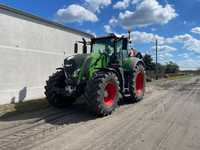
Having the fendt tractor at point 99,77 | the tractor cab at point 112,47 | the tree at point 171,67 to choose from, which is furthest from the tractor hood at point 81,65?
the tree at point 171,67

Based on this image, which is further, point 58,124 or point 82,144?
point 58,124

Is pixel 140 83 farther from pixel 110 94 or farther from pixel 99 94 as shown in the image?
pixel 99 94

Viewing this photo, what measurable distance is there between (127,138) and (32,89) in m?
6.36

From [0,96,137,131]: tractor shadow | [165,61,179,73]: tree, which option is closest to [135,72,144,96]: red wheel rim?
[0,96,137,131]: tractor shadow

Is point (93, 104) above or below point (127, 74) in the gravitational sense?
below

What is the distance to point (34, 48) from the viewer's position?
10.5 m

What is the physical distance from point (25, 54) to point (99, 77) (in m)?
4.29

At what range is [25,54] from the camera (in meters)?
9.96

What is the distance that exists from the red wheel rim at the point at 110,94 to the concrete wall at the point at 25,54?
401 centimetres

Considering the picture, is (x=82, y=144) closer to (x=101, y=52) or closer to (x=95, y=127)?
(x=95, y=127)

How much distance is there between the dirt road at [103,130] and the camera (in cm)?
472

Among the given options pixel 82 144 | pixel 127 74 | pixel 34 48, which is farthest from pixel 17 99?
pixel 82 144

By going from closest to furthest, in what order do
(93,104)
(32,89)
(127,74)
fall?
(93,104)
(127,74)
(32,89)

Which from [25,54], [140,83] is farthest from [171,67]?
[25,54]
